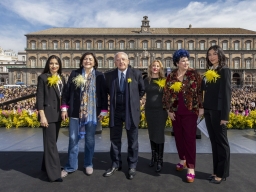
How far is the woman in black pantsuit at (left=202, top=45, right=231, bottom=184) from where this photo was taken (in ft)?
9.85

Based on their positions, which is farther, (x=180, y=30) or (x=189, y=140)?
(x=180, y=30)

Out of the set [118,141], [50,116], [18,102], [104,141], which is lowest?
[104,141]

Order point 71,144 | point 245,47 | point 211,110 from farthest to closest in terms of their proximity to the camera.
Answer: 1. point 245,47
2. point 71,144
3. point 211,110

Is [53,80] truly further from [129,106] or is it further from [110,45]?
[110,45]

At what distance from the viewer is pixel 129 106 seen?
133 inches

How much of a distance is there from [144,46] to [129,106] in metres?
50.2

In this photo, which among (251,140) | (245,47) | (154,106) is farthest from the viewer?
(245,47)

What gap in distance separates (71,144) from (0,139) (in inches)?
120

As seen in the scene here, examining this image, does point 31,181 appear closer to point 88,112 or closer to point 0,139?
point 88,112

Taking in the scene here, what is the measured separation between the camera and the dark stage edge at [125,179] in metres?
2.90

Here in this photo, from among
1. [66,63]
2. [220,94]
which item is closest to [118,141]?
[220,94]

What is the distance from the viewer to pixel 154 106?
3.62 metres

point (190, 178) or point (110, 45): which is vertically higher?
point (110, 45)

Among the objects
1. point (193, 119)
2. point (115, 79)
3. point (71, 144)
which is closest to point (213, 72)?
point (193, 119)
